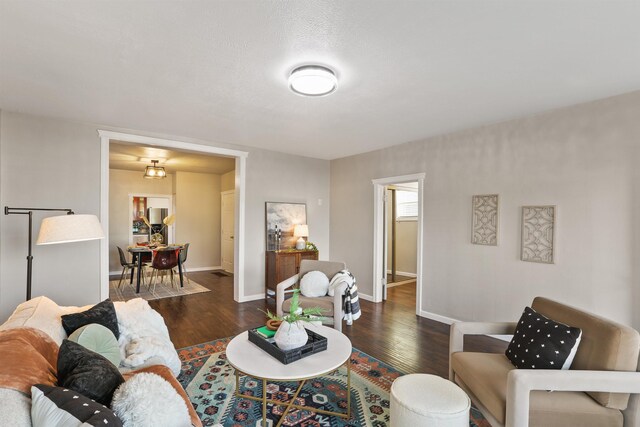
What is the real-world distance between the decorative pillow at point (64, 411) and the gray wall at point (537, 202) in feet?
12.4

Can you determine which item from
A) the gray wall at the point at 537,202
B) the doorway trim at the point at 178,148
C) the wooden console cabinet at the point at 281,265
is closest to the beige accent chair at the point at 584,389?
the gray wall at the point at 537,202

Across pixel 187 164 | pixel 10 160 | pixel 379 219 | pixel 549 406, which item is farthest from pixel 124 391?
pixel 187 164

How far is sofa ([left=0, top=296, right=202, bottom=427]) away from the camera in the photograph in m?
1.13

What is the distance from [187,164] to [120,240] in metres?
2.78

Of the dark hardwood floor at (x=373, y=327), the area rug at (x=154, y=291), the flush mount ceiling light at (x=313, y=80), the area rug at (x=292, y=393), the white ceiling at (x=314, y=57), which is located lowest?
the area rug at (x=154, y=291)

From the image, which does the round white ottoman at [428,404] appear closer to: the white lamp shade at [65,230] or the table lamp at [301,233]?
the white lamp shade at [65,230]

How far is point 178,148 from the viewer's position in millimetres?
4473

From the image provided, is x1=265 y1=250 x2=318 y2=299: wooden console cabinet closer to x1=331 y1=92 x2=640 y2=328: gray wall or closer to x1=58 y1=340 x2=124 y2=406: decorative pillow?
x1=331 y1=92 x2=640 y2=328: gray wall

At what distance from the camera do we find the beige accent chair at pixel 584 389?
158 cm

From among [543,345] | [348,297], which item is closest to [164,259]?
[348,297]

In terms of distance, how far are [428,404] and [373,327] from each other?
2.44 meters

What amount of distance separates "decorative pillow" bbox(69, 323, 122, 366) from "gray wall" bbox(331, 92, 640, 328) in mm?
3738

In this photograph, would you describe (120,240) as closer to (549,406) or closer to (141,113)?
(141,113)

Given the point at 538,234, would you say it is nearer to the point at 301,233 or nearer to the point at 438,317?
the point at 438,317
